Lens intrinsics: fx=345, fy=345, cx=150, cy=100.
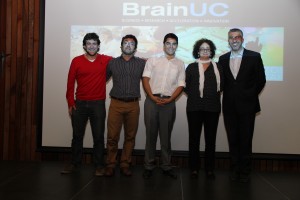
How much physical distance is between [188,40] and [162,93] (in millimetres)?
1083

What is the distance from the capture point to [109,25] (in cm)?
462

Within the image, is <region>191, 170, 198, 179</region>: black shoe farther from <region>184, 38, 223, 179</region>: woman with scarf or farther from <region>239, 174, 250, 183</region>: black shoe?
<region>239, 174, 250, 183</region>: black shoe

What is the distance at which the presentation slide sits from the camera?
4.50m

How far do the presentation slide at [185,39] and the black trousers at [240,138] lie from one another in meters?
0.61

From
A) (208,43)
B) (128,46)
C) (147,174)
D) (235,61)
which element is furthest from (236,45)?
(147,174)

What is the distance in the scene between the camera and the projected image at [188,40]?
450 cm

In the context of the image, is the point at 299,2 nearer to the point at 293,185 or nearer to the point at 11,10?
Result: the point at 293,185

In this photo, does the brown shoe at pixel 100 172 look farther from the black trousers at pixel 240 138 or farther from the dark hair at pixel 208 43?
the dark hair at pixel 208 43

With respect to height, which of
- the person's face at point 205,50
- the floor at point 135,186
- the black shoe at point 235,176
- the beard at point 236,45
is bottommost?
the floor at point 135,186

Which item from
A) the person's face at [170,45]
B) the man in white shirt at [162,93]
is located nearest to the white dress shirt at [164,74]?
the man in white shirt at [162,93]

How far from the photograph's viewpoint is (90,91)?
395cm

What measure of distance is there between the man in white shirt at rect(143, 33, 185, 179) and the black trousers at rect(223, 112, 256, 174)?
689mm

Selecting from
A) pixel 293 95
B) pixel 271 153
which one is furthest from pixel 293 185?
pixel 293 95

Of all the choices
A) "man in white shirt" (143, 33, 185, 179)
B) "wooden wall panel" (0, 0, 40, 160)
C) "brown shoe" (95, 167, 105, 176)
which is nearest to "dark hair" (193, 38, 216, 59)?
"man in white shirt" (143, 33, 185, 179)
